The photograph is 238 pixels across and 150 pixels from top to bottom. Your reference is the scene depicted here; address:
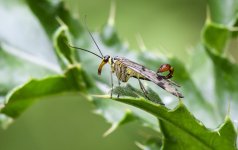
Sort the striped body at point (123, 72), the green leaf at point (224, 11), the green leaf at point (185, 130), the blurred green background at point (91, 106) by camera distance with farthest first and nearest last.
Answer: the blurred green background at point (91, 106) → the green leaf at point (224, 11) → the striped body at point (123, 72) → the green leaf at point (185, 130)

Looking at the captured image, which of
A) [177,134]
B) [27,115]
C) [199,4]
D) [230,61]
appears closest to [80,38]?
[230,61]

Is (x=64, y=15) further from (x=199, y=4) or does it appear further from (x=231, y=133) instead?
(x=199, y=4)

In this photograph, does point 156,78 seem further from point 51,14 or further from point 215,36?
point 51,14

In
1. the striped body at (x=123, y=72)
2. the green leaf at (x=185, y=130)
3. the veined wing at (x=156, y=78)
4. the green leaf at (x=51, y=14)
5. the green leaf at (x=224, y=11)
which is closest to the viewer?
the green leaf at (x=185, y=130)

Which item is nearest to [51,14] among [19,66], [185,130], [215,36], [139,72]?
[19,66]

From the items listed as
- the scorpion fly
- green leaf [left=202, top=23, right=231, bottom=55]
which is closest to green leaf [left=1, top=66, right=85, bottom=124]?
the scorpion fly

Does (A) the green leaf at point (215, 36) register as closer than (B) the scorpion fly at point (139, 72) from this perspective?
No

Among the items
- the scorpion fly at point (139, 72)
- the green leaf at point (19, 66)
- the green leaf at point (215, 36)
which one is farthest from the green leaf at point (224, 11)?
the green leaf at point (19, 66)

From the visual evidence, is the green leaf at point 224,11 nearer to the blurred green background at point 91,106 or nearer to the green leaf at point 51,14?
the green leaf at point 51,14

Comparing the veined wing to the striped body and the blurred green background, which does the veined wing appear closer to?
the striped body
